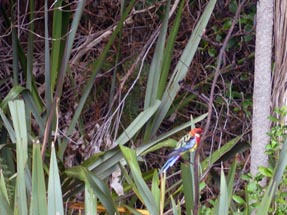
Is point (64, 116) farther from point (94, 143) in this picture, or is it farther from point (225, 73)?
point (225, 73)

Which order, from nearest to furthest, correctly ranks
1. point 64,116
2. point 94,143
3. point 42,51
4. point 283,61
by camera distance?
point 283,61 < point 94,143 < point 64,116 < point 42,51

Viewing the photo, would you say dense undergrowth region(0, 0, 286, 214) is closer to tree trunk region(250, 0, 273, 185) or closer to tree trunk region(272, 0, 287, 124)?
tree trunk region(250, 0, 273, 185)

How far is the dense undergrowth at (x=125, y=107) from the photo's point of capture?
6.45 ft

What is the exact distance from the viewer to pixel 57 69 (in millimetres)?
2428

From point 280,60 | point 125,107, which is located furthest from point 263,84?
point 125,107

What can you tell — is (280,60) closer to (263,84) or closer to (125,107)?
(263,84)

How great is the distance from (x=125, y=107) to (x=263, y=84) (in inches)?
39.0

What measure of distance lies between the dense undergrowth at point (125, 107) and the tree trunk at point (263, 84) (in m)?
0.05

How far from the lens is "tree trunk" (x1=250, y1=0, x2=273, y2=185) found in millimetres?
2070

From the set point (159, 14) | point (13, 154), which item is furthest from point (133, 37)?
point (13, 154)

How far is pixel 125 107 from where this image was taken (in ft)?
9.74

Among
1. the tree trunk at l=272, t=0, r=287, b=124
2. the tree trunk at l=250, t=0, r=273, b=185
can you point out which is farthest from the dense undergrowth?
the tree trunk at l=272, t=0, r=287, b=124

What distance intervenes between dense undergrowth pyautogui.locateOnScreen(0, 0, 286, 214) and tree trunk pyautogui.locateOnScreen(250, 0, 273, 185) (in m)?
0.05

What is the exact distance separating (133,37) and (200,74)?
357mm
